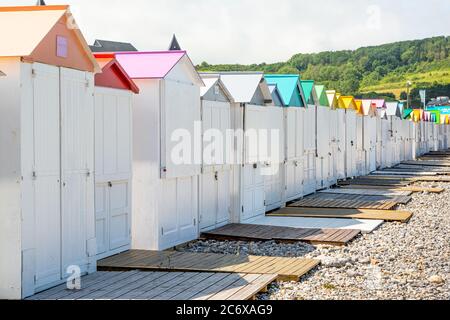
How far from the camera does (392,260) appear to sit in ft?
34.2

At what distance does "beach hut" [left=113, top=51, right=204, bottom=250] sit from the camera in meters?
10.5

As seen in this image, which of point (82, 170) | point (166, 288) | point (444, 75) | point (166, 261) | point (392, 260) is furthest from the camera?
point (444, 75)

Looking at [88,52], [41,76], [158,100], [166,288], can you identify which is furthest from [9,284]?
[158,100]

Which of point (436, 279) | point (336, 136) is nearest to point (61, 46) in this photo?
point (436, 279)

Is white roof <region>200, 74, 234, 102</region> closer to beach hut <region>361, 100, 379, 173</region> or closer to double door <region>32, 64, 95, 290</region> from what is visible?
double door <region>32, 64, 95, 290</region>

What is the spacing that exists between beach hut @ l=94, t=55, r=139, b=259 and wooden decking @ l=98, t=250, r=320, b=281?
1.01 ft

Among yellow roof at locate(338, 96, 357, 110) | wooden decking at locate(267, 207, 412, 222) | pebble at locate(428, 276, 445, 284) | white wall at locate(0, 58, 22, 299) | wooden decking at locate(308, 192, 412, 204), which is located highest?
yellow roof at locate(338, 96, 357, 110)

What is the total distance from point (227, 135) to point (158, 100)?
299 centimetres

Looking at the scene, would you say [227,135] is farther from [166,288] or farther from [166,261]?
[166,288]

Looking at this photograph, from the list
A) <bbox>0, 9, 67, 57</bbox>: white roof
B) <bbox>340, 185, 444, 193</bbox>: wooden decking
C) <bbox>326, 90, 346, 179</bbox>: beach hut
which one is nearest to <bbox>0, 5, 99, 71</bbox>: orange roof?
<bbox>0, 9, 67, 57</bbox>: white roof

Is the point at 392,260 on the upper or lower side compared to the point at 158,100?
lower

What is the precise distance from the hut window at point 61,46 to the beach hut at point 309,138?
10.7 meters

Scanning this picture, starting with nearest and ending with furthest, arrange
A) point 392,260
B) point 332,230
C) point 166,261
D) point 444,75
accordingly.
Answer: point 166,261
point 392,260
point 332,230
point 444,75

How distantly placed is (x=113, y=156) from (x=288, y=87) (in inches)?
323
